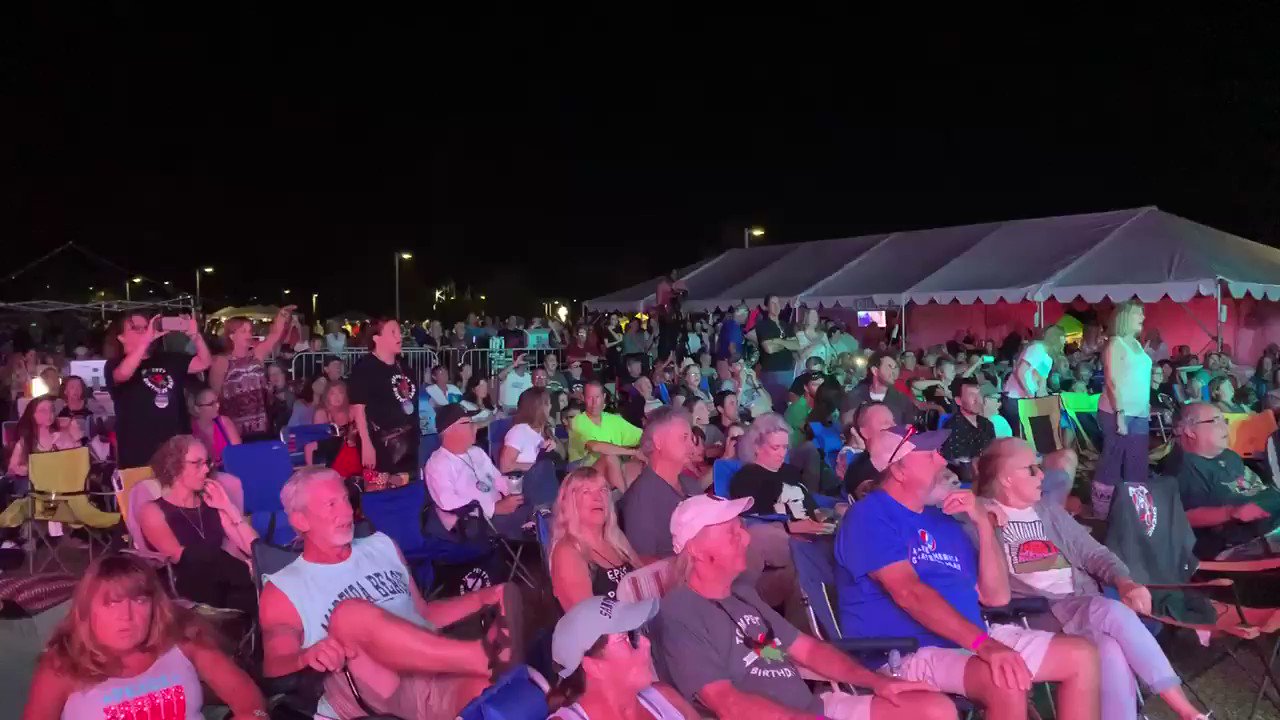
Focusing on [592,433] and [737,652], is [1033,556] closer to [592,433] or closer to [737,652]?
[737,652]

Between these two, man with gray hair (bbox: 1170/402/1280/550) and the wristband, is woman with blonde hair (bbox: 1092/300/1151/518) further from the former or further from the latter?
the wristband

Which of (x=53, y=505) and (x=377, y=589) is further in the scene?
(x=53, y=505)

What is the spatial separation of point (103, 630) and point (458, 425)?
3116mm

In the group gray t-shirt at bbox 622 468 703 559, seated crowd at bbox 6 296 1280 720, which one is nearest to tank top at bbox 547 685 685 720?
seated crowd at bbox 6 296 1280 720

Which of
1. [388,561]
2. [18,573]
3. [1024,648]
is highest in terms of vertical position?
[388,561]

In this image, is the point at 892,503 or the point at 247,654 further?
the point at 247,654

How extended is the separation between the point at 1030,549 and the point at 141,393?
14.3 feet

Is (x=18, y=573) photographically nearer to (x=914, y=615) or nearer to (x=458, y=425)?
(x=458, y=425)

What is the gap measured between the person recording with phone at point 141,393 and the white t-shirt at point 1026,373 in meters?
6.62

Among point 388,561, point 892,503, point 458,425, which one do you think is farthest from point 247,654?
point 892,503

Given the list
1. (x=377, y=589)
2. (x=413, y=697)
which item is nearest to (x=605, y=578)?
(x=377, y=589)

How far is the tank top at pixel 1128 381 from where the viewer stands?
657cm

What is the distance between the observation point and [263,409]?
6.72 m

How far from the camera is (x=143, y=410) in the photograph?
205 inches
